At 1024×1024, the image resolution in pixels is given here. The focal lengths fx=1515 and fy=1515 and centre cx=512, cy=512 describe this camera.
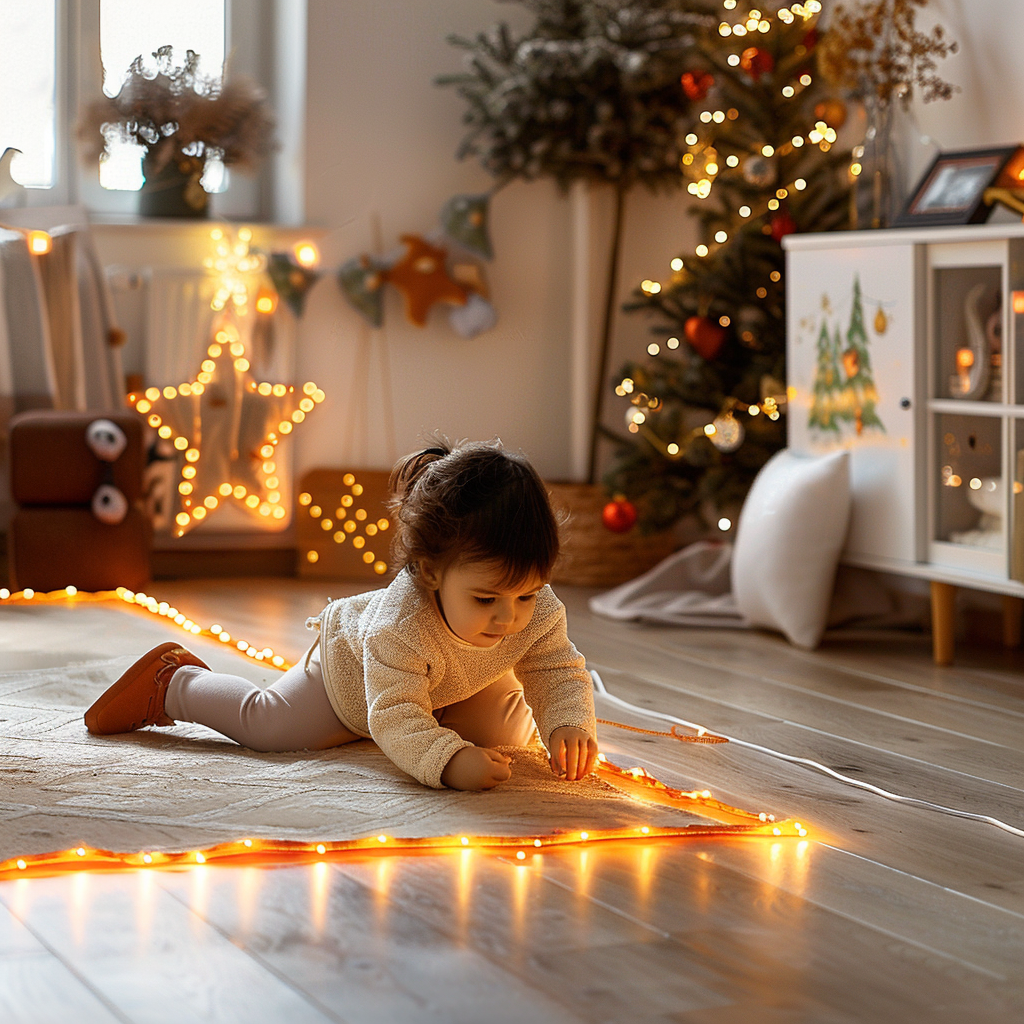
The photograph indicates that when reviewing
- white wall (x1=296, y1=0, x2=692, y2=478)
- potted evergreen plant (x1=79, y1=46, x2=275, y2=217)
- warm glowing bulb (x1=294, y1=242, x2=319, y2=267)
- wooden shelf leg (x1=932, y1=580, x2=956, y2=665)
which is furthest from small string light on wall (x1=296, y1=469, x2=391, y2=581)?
wooden shelf leg (x1=932, y1=580, x2=956, y2=665)

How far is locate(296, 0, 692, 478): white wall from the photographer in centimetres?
417

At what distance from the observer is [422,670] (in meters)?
1.95

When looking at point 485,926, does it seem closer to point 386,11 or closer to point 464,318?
point 464,318

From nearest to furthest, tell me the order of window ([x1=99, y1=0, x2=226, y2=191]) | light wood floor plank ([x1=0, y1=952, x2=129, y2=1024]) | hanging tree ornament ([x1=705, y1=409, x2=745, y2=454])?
light wood floor plank ([x1=0, y1=952, x2=129, y2=1024]) → hanging tree ornament ([x1=705, y1=409, x2=745, y2=454]) → window ([x1=99, y1=0, x2=226, y2=191])

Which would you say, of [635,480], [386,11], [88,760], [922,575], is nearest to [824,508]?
[922,575]

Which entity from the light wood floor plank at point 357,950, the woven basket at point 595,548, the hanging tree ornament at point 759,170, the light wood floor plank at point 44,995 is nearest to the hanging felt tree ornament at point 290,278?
the woven basket at point 595,548

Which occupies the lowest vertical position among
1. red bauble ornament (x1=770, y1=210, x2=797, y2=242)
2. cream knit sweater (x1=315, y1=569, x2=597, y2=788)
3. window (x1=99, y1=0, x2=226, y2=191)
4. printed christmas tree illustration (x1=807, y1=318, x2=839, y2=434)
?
cream knit sweater (x1=315, y1=569, x2=597, y2=788)

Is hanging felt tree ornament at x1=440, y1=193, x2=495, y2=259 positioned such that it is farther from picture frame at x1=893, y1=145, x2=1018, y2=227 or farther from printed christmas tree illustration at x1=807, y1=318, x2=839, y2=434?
picture frame at x1=893, y1=145, x2=1018, y2=227

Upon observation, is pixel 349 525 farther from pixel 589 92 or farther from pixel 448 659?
pixel 448 659

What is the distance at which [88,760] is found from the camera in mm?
2064

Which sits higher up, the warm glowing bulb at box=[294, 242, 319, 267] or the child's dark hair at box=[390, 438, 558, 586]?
the warm glowing bulb at box=[294, 242, 319, 267]

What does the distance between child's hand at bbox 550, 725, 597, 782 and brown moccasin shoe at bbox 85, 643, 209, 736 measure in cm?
63

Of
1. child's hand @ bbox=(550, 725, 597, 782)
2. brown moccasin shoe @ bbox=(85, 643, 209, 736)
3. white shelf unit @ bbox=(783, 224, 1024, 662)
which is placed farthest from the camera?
white shelf unit @ bbox=(783, 224, 1024, 662)

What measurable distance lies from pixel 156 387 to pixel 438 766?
2399 millimetres
